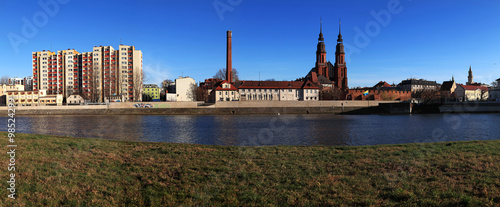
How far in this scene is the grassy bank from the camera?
613 centimetres

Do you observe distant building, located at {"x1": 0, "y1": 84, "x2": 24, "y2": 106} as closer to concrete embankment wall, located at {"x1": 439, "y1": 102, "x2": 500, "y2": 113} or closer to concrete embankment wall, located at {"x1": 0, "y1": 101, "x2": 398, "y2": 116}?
concrete embankment wall, located at {"x1": 0, "y1": 101, "x2": 398, "y2": 116}

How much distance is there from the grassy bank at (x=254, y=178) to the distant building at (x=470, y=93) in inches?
5560

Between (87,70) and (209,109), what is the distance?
259 feet

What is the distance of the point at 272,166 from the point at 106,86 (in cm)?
11915

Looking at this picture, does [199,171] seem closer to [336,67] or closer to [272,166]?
[272,166]

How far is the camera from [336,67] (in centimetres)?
11531

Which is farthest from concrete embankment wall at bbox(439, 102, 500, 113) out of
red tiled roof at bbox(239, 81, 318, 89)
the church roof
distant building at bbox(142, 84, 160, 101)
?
distant building at bbox(142, 84, 160, 101)

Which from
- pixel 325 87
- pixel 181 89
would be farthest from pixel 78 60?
pixel 325 87

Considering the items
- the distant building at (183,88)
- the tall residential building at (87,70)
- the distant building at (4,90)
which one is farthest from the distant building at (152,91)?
the distant building at (4,90)

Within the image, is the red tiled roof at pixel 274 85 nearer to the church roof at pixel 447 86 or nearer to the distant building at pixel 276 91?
the distant building at pixel 276 91

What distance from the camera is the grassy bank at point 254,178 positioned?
613cm

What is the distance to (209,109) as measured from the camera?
240 ft

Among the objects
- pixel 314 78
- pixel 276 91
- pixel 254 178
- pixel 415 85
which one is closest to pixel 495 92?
pixel 415 85

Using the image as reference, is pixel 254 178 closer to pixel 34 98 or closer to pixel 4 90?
pixel 34 98
